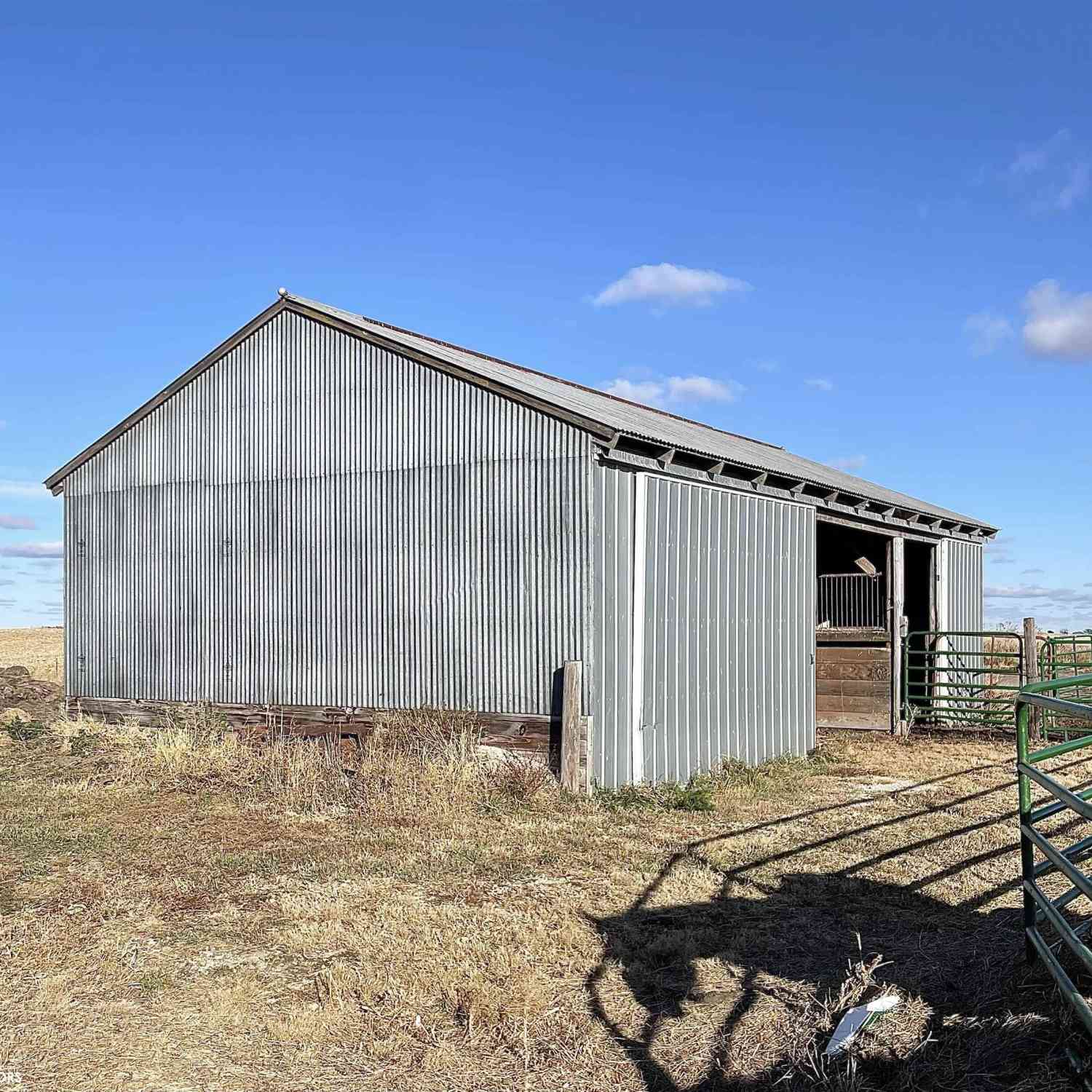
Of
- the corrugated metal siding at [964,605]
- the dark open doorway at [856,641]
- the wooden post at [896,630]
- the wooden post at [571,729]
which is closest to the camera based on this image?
the wooden post at [571,729]

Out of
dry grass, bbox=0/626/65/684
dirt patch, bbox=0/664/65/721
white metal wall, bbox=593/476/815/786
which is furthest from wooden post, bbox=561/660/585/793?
dry grass, bbox=0/626/65/684

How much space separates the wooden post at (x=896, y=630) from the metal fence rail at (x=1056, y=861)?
12.3m

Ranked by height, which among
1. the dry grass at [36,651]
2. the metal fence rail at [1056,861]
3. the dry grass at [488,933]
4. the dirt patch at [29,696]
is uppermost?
the metal fence rail at [1056,861]

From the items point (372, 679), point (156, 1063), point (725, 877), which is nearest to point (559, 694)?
point (372, 679)

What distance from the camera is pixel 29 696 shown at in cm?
2045

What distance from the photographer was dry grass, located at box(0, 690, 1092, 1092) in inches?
207

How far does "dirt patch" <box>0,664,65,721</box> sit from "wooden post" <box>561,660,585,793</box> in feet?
28.0

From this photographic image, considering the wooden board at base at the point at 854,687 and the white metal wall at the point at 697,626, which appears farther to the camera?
the wooden board at base at the point at 854,687

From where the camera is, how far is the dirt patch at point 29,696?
58.6 ft

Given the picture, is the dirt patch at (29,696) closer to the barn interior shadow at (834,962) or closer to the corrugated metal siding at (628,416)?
the corrugated metal siding at (628,416)

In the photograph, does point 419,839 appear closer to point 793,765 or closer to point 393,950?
point 393,950

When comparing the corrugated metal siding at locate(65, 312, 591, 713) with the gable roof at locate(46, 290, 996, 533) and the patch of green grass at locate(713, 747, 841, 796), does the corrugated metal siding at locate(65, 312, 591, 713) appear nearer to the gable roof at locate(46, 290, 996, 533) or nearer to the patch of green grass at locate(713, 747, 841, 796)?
the gable roof at locate(46, 290, 996, 533)

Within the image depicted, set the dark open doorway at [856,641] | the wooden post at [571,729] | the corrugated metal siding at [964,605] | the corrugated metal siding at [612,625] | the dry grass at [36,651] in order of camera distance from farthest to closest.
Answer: the dry grass at [36,651]
the corrugated metal siding at [964,605]
the dark open doorway at [856,641]
the corrugated metal siding at [612,625]
the wooden post at [571,729]

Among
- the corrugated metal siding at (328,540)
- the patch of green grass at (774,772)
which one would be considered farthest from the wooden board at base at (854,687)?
the corrugated metal siding at (328,540)
